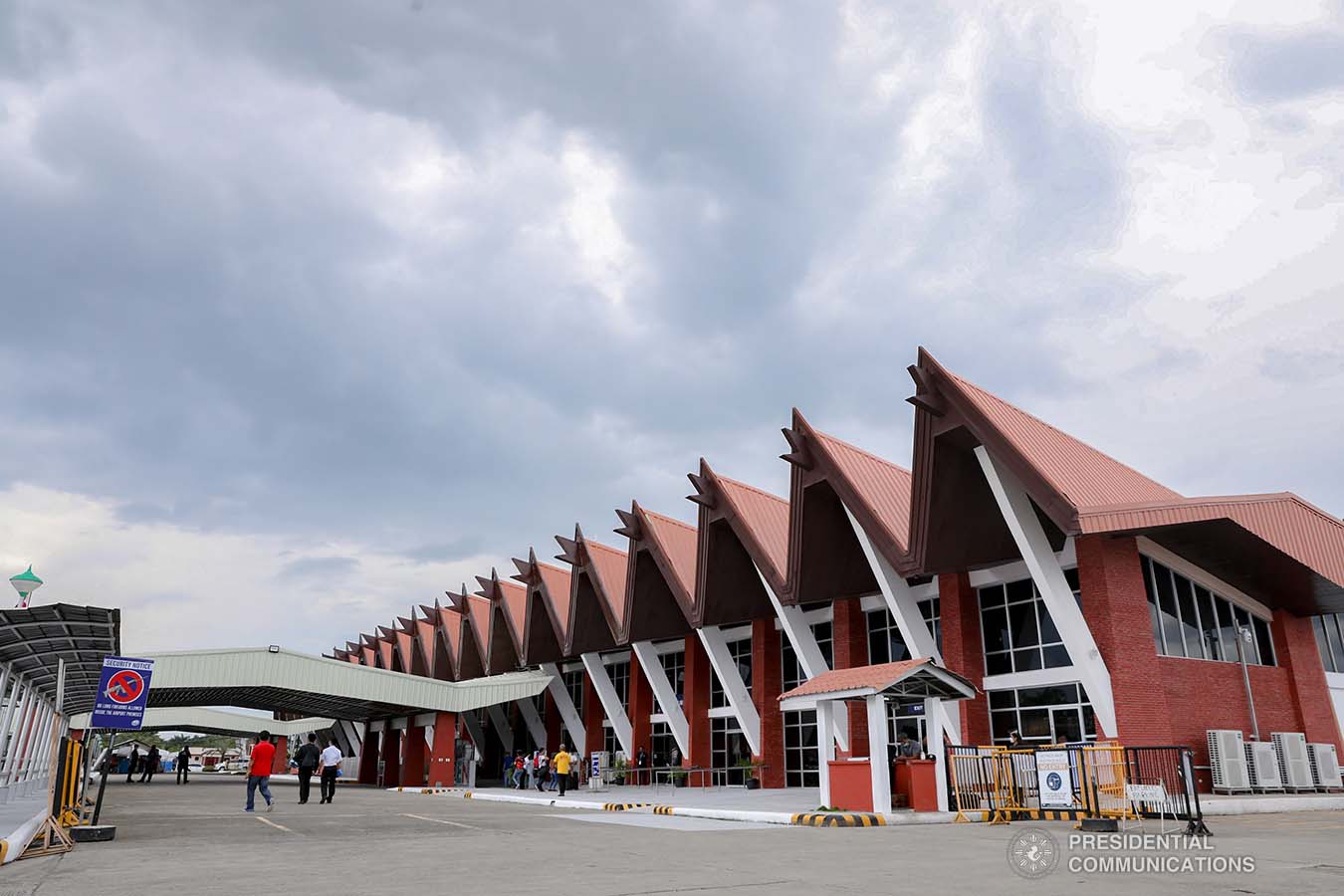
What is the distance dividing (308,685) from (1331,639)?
37.7m

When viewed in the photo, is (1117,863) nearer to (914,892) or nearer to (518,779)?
(914,892)

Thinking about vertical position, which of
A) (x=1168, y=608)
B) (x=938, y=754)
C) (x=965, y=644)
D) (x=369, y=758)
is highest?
(x=1168, y=608)

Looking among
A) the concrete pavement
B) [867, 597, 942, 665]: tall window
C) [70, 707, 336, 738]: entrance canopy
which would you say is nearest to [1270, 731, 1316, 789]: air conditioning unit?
the concrete pavement

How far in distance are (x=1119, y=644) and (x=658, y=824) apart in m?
12.1

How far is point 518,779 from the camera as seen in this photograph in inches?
→ 1471

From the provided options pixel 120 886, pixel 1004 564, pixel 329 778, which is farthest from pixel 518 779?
pixel 120 886

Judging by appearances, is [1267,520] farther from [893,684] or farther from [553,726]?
[553,726]

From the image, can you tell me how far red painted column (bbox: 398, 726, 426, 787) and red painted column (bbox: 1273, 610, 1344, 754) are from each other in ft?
120

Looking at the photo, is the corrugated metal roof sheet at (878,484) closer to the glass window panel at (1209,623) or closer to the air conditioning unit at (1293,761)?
the glass window panel at (1209,623)

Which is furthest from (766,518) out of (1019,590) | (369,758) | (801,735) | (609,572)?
(369,758)

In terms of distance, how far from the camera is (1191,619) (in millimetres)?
24703

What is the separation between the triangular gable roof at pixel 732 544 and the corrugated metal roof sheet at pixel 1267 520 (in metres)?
11.8

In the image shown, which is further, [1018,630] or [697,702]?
[697,702]

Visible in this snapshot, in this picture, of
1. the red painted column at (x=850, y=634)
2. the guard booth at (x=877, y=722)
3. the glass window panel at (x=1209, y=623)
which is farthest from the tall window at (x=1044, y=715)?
the guard booth at (x=877, y=722)
